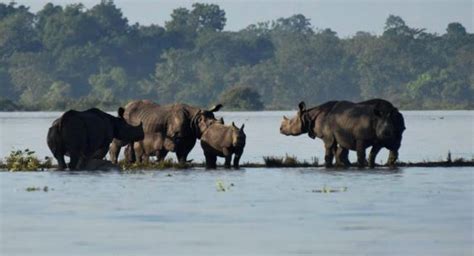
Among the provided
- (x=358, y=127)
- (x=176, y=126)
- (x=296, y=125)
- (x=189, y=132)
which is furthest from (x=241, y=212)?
(x=296, y=125)

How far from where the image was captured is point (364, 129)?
113 feet

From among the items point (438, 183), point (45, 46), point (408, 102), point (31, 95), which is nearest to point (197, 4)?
point (45, 46)

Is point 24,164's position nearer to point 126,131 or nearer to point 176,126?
point 126,131

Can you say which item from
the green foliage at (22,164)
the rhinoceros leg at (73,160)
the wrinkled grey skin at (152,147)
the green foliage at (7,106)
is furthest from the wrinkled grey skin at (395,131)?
the green foliage at (7,106)

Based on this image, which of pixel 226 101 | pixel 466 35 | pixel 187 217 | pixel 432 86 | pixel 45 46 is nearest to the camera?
pixel 187 217

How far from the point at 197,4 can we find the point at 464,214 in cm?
17116

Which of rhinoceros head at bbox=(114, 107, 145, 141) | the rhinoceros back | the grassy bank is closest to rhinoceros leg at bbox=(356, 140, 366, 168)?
the grassy bank

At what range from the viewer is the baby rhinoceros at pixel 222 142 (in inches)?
1315

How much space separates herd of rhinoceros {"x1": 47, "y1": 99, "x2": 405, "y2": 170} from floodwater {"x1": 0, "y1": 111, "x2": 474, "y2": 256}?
826 millimetres

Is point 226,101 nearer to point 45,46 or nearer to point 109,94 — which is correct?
point 109,94

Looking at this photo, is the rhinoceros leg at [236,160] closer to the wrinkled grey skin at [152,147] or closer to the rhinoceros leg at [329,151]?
the wrinkled grey skin at [152,147]

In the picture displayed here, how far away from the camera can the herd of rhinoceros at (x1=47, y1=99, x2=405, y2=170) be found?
33.5 metres

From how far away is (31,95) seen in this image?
157 meters

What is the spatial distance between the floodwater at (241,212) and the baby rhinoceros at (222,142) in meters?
0.48
